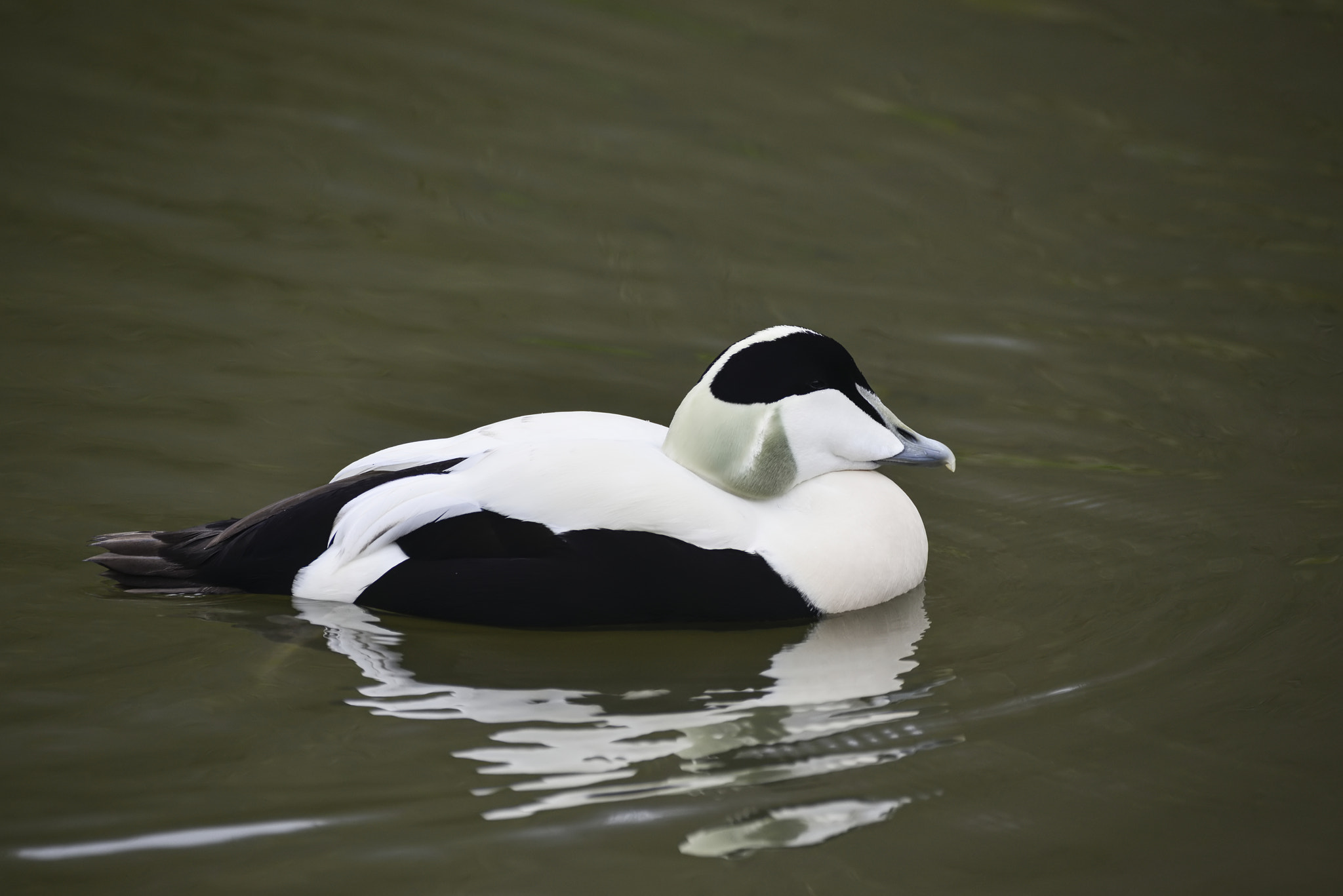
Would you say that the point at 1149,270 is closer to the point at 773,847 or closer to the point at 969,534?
the point at 969,534

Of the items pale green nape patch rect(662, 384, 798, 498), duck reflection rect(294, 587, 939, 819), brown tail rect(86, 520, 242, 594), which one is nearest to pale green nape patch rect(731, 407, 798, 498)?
pale green nape patch rect(662, 384, 798, 498)

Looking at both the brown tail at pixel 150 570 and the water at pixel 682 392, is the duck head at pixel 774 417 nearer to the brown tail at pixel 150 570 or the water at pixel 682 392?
the water at pixel 682 392

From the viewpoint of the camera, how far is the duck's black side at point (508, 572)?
3699mm

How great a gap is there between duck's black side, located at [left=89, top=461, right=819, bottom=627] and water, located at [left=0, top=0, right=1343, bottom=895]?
0.27 feet

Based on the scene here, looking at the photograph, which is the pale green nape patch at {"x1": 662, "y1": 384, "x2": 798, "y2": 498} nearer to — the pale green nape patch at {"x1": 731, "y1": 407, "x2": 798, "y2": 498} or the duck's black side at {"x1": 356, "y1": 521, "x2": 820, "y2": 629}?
the pale green nape patch at {"x1": 731, "y1": 407, "x2": 798, "y2": 498}

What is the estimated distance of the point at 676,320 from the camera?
593 cm

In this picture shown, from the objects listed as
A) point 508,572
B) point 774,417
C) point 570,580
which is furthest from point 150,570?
point 774,417

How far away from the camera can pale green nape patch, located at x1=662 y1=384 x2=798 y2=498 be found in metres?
3.85

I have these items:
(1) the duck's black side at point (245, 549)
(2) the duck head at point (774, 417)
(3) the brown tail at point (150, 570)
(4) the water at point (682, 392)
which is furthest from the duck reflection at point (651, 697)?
(2) the duck head at point (774, 417)

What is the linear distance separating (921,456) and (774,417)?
0.46m

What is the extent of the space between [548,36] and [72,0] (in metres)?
2.63

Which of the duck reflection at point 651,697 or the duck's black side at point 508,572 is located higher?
the duck's black side at point 508,572

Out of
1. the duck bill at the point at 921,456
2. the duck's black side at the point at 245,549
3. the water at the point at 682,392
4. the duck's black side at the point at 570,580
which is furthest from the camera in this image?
the duck bill at the point at 921,456

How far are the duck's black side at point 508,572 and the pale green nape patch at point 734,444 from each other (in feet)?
0.74
